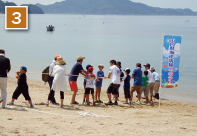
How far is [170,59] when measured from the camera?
8789 millimetres

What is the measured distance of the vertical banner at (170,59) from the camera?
8672 mm

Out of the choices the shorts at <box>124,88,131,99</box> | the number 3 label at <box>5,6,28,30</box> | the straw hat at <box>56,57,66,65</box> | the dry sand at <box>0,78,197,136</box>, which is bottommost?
the dry sand at <box>0,78,197,136</box>

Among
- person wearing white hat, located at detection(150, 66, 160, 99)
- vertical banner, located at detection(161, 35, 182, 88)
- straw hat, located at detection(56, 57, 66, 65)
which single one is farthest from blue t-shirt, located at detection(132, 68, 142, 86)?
straw hat, located at detection(56, 57, 66, 65)

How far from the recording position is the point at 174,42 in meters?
8.68

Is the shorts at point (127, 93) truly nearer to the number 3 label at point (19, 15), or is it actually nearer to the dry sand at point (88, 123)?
the dry sand at point (88, 123)

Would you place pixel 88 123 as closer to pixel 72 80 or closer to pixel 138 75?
pixel 72 80

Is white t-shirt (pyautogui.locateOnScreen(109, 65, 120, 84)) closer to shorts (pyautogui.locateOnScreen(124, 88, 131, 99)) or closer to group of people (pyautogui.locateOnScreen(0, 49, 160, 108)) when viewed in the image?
group of people (pyautogui.locateOnScreen(0, 49, 160, 108))

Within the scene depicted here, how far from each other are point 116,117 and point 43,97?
152 inches

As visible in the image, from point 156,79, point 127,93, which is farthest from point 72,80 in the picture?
point 156,79

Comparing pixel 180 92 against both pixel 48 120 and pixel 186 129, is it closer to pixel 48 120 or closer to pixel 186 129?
pixel 186 129

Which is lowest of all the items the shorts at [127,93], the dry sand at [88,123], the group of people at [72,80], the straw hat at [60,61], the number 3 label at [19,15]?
the dry sand at [88,123]

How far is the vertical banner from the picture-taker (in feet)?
28.5

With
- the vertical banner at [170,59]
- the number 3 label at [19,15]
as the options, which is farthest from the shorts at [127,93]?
the number 3 label at [19,15]

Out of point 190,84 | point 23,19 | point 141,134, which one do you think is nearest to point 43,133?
point 141,134
